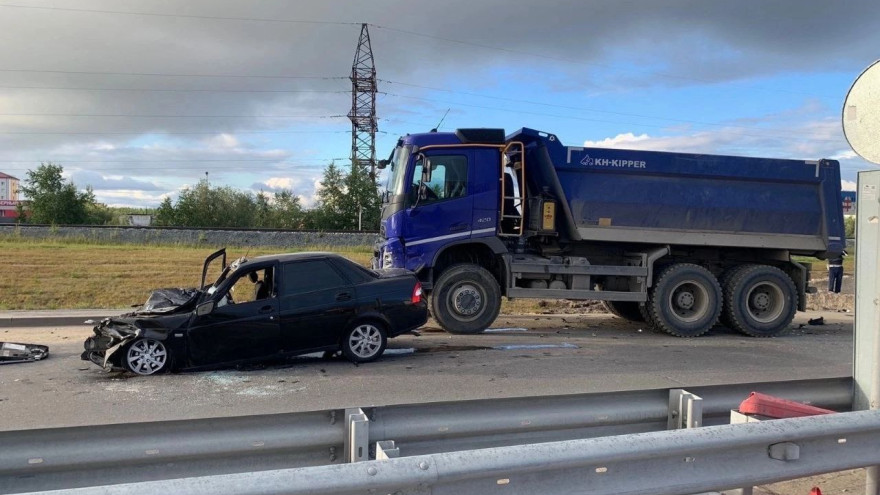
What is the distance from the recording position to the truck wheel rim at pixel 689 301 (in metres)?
11.1

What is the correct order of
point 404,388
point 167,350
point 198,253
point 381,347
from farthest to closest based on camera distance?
point 198,253 < point 381,347 < point 167,350 < point 404,388

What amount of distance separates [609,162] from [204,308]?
22.8 ft

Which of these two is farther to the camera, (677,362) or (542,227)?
(542,227)

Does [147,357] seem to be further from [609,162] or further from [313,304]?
[609,162]

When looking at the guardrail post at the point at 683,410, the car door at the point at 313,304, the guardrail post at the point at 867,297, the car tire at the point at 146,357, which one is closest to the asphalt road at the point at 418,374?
the car tire at the point at 146,357

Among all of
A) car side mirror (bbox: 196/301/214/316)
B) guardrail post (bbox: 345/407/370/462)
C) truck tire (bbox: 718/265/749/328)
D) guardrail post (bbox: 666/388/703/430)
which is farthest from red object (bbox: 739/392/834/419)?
truck tire (bbox: 718/265/749/328)

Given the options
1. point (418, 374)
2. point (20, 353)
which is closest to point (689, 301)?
point (418, 374)

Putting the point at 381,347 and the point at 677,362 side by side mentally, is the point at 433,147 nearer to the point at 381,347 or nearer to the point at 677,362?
the point at 381,347

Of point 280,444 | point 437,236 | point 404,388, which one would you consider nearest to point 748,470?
point 280,444

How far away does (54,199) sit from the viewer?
55938mm

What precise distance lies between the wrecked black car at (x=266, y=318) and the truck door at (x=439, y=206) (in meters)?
1.69

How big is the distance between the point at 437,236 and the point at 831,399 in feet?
22.9

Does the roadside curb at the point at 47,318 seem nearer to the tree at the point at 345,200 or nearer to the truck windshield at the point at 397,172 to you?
the truck windshield at the point at 397,172

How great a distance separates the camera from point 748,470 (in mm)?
3061
